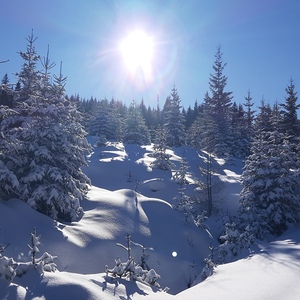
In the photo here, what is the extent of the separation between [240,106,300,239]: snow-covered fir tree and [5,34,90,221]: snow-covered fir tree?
1046 centimetres

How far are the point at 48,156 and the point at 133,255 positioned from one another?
17.8ft

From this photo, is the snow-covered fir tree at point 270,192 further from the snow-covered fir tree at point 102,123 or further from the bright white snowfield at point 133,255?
the snow-covered fir tree at point 102,123

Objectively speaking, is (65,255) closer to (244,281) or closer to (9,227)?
(9,227)

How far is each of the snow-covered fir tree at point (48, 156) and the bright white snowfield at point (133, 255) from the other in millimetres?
924

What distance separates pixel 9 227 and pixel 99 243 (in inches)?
129

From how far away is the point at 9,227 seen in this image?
10.2 meters

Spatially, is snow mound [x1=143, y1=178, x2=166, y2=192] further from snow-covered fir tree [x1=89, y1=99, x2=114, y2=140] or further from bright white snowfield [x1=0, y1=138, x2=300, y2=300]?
snow-covered fir tree [x1=89, y1=99, x2=114, y2=140]

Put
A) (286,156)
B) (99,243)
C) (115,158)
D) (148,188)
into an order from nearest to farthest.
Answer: (99,243) → (286,156) → (148,188) → (115,158)

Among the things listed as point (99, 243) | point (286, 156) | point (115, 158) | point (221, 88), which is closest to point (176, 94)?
point (221, 88)

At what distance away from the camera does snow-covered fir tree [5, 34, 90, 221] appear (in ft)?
41.5

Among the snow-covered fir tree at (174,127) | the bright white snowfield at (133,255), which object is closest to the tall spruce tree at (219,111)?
the snow-covered fir tree at (174,127)

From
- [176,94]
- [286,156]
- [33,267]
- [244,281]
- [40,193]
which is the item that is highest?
[176,94]

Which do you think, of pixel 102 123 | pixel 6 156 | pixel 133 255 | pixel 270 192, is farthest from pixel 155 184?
pixel 102 123

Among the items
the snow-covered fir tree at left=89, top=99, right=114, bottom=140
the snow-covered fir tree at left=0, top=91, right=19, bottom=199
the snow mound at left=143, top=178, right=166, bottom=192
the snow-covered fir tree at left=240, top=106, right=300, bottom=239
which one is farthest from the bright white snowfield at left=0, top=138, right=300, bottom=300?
the snow-covered fir tree at left=89, top=99, right=114, bottom=140
